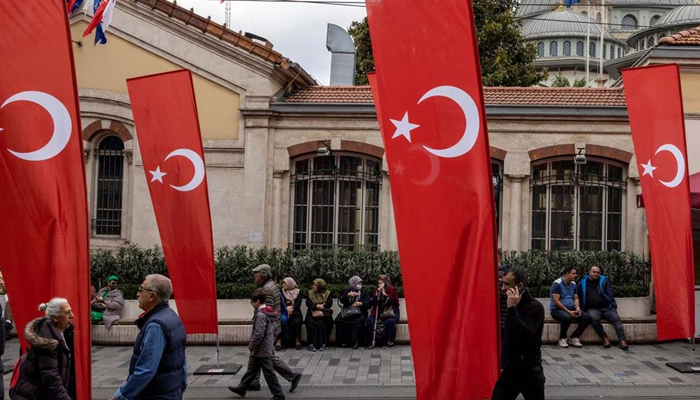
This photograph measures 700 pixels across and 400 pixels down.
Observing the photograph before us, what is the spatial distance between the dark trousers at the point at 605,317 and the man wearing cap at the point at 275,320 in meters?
5.94

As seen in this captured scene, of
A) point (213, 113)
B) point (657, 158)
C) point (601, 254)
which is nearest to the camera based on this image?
point (657, 158)

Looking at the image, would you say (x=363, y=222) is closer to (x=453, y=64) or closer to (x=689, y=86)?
(x=689, y=86)

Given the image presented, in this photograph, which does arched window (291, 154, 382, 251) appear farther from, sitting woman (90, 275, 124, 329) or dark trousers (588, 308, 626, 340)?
dark trousers (588, 308, 626, 340)

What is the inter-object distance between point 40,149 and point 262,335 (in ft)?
15.8

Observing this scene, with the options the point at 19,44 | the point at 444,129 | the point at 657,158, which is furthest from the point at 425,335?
the point at 657,158

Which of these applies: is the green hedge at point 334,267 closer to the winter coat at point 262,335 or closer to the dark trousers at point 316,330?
the dark trousers at point 316,330

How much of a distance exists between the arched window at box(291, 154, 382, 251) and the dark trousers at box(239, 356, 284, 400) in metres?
8.80

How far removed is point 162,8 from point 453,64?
1493cm

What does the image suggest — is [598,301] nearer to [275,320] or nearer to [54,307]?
[275,320]

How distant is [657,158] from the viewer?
12719 millimetres

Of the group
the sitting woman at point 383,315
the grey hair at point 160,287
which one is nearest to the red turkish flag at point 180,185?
the sitting woman at point 383,315

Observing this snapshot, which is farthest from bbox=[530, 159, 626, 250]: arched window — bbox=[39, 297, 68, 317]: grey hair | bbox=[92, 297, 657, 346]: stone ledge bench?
bbox=[39, 297, 68, 317]: grey hair

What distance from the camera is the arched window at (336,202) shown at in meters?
19.8

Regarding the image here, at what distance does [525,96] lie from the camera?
19719mm
